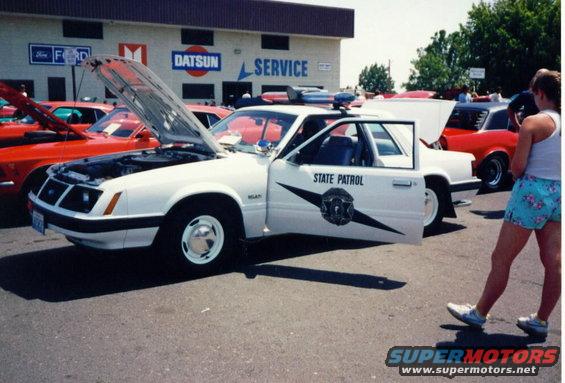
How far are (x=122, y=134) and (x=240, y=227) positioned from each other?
3.50m

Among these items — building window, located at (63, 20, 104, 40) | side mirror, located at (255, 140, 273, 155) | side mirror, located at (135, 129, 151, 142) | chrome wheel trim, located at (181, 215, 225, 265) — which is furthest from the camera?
building window, located at (63, 20, 104, 40)

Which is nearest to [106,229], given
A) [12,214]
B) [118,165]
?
[118,165]

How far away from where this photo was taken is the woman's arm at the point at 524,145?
138 inches

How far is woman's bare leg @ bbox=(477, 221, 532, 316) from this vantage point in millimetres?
3643

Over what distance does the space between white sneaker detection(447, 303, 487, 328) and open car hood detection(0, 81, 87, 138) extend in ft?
17.7

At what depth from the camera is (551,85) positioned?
353 cm

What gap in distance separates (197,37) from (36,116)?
22370 millimetres

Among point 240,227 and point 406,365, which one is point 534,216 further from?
point 240,227

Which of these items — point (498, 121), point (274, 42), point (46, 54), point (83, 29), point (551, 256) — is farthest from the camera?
point (274, 42)

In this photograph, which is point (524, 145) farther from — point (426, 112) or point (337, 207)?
point (426, 112)

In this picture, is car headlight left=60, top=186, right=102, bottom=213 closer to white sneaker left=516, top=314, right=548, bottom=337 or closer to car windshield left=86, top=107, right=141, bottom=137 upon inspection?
car windshield left=86, top=107, right=141, bottom=137

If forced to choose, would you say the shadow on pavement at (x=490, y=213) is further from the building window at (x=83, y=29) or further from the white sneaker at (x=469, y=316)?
the building window at (x=83, y=29)

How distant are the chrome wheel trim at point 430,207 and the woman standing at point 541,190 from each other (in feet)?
9.39

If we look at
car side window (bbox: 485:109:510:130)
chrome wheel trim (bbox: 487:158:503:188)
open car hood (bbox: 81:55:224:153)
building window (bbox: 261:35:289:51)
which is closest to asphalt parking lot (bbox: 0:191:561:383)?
open car hood (bbox: 81:55:224:153)
